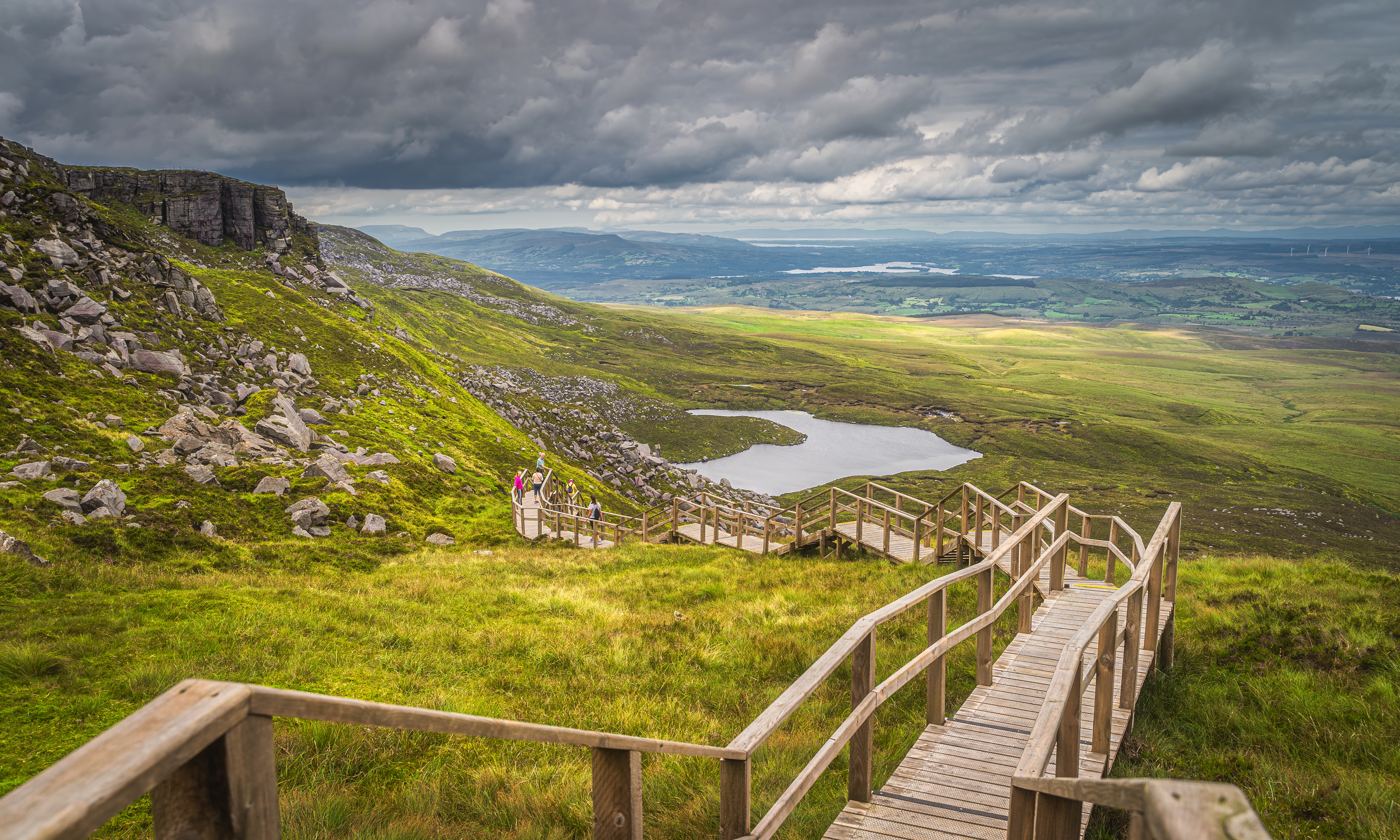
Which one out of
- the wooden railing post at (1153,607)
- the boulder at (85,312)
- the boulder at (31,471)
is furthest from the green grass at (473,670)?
the boulder at (85,312)

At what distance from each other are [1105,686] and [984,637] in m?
1.71

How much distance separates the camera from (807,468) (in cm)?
10694

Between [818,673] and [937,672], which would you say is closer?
[818,673]

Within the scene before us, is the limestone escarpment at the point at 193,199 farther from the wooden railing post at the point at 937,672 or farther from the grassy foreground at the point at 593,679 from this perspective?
the wooden railing post at the point at 937,672

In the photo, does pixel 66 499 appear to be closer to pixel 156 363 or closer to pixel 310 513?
pixel 310 513

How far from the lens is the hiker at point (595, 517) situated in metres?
24.7

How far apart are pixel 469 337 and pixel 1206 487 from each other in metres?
126

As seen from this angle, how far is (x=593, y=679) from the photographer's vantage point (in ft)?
29.6

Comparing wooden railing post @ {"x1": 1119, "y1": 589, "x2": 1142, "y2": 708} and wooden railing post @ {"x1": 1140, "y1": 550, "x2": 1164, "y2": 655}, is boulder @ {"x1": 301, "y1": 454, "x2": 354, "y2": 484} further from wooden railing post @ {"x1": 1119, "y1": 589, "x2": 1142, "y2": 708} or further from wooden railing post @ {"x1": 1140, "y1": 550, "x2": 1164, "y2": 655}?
wooden railing post @ {"x1": 1119, "y1": 589, "x2": 1142, "y2": 708}

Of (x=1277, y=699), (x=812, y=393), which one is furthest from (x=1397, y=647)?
(x=812, y=393)

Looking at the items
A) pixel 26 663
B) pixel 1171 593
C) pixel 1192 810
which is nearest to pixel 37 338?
pixel 26 663

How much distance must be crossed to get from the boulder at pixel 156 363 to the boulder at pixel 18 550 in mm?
15815

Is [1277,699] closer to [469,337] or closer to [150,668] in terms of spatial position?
[150,668]

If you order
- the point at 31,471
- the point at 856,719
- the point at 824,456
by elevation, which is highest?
the point at 856,719
